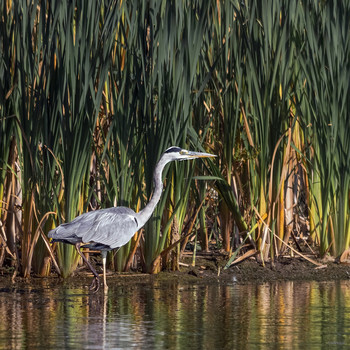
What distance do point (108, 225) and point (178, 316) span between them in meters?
1.49

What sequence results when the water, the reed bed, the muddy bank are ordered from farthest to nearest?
1. the muddy bank
2. the reed bed
3. the water

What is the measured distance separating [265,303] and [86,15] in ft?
9.63

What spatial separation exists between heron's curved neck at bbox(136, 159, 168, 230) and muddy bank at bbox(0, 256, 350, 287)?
61 cm

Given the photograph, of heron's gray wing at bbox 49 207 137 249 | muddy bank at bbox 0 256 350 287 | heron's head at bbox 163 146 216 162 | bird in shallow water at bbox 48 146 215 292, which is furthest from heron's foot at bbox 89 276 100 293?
heron's head at bbox 163 146 216 162

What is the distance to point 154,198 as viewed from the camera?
810cm

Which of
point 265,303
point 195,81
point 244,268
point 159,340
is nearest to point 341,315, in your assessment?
point 265,303

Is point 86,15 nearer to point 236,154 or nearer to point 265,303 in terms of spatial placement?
point 236,154

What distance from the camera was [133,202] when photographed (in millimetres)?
8711

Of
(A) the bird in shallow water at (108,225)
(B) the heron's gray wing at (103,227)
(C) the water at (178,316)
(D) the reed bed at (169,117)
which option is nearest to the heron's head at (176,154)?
(A) the bird in shallow water at (108,225)

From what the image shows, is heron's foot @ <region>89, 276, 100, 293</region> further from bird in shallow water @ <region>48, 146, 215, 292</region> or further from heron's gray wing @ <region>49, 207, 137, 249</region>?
heron's gray wing @ <region>49, 207, 137, 249</region>

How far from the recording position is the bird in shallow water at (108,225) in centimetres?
765

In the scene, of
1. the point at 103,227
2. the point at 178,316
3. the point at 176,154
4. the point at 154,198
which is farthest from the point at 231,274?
the point at 178,316

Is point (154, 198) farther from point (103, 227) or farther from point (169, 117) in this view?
point (169, 117)

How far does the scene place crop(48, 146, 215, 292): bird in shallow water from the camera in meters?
7.65
